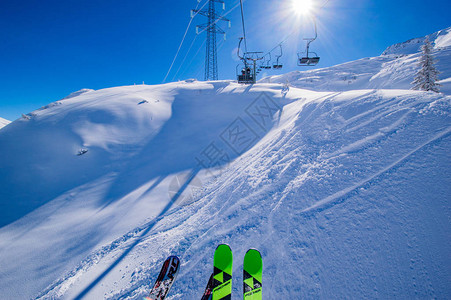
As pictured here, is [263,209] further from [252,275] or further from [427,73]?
[427,73]

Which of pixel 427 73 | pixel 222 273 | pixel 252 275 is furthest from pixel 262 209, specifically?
pixel 427 73

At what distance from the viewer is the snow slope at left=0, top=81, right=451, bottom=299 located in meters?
2.06

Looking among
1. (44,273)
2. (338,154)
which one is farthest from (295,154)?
(44,273)

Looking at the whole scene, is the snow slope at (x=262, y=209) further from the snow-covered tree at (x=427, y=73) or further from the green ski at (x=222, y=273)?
the snow-covered tree at (x=427, y=73)

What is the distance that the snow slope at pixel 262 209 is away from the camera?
2.06 m

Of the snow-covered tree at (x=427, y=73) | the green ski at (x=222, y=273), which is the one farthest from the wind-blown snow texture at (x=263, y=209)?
the snow-covered tree at (x=427, y=73)

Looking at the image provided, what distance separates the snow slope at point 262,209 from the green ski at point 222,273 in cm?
13

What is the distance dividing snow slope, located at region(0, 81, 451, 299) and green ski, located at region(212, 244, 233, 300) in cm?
13

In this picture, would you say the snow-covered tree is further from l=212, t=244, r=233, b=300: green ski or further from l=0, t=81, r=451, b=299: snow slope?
l=212, t=244, r=233, b=300: green ski

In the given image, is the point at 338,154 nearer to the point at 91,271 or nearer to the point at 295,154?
the point at 295,154

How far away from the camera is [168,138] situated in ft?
32.7

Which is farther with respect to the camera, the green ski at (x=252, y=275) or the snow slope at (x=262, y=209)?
the green ski at (x=252, y=275)

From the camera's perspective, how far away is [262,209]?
10.9 ft

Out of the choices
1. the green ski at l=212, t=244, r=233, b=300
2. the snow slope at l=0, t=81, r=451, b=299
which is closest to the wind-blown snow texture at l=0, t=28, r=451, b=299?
the snow slope at l=0, t=81, r=451, b=299
